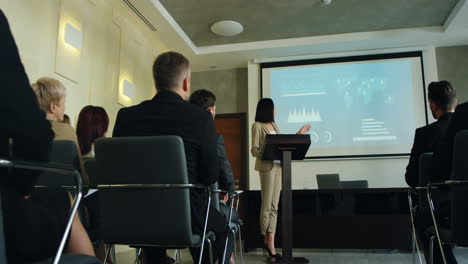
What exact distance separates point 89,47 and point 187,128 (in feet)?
10.3

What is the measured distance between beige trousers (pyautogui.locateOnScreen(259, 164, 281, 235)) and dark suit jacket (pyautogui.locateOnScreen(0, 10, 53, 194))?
9.17 feet

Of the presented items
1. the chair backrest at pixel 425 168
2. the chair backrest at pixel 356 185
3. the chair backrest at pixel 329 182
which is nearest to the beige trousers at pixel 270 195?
the chair backrest at pixel 329 182

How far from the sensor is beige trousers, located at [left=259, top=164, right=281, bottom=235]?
137 inches

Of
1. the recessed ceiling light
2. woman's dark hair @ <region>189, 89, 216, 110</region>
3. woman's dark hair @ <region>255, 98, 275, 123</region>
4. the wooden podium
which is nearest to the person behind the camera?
woman's dark hair @ <region>189, 89, 216, 110</region>

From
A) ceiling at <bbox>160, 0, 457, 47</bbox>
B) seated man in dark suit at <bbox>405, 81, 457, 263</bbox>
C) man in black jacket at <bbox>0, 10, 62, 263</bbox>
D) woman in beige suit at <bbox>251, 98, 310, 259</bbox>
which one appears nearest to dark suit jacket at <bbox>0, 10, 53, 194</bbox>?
man in black jacket at <bbox>0, 10, 62, 263</bbox>

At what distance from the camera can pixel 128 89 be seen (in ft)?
16.6

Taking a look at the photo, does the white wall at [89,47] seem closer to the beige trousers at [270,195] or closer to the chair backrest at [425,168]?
the beige trousers at [270,195]

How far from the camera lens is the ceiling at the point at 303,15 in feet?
16.1

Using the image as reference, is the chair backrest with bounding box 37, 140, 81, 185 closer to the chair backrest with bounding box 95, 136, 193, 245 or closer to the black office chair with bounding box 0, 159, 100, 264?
the chair backrest with bounding box 95, 136, 193, 245

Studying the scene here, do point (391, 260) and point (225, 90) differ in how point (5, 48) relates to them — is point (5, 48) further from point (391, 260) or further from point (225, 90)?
point (225, 90)

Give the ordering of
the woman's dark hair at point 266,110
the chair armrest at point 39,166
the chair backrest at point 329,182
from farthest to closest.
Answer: the chair backrest at point 329,182
the woman's dark hair at point 266,110
the chair armrest at point 39,166

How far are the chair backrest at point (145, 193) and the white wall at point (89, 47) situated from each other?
2269 mm

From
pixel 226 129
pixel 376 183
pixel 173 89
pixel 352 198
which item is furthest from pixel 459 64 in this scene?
pixel 173 89

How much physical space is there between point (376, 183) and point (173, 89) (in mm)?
4856
